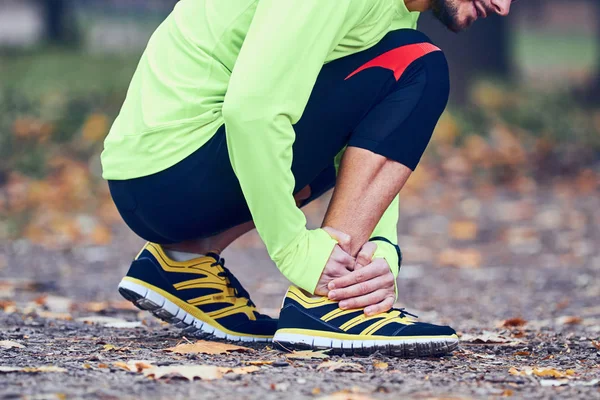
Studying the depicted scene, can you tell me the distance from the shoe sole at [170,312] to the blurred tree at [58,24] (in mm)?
10857

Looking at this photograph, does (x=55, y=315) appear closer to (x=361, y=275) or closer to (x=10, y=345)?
(x=10, y=345)

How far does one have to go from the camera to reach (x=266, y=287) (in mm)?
3957

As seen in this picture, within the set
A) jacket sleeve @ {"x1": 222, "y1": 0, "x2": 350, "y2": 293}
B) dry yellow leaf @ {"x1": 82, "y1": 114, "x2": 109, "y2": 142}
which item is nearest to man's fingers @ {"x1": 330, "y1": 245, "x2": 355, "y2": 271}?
jacket sleeve @ {"x1": 222, "y1": 0, "x2": 350, "y2": 293}

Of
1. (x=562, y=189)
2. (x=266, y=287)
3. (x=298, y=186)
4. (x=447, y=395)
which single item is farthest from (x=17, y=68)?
(x=447, y=395)

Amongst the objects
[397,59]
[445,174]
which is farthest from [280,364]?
[445,174]

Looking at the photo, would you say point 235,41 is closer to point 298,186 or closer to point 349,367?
point 298,186

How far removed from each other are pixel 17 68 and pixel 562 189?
244 inches

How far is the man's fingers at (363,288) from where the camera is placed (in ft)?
7.06

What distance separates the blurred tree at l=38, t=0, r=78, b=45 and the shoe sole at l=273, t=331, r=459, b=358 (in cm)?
1118

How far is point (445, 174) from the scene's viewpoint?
257 inches

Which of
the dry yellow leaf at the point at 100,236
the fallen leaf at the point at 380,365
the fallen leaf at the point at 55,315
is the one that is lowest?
the fallen leaf at the point at 380,365

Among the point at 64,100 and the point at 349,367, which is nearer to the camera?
the point at 349,367

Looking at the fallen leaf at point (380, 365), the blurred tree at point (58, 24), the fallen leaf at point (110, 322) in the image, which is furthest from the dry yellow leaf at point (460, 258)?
the blurred tree at point (58, 24)

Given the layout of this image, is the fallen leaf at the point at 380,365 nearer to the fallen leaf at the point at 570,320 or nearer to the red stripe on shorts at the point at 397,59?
the red stripe on shorts at the point at 397,59
